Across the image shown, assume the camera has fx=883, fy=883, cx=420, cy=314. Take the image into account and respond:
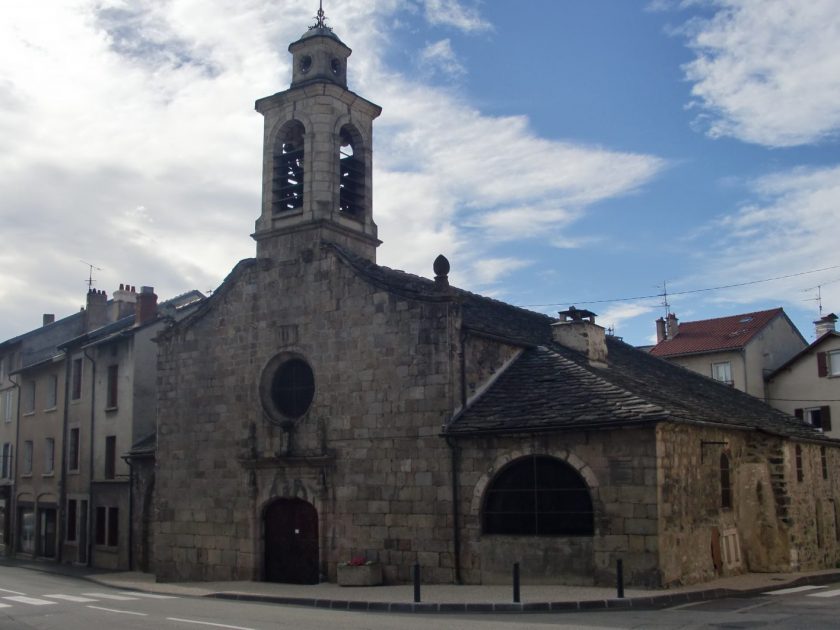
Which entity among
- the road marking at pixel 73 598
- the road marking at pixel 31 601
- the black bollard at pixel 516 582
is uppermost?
the black bollard at pixel 516 582

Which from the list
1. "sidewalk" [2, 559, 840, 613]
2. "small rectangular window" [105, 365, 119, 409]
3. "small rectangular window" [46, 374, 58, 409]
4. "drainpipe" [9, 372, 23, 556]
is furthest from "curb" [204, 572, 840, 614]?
"drainpipe" [9, 372, 23, 556]

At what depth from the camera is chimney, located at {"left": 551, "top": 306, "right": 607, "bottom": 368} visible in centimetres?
2138

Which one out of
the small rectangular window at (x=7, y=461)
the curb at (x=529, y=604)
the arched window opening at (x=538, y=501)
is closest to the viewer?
the curb at (x=529, y=604)

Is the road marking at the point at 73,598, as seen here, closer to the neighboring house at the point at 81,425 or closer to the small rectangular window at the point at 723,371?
the neighboring house at the point at 81,425

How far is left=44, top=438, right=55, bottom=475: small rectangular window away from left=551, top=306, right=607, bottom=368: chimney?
21.1m

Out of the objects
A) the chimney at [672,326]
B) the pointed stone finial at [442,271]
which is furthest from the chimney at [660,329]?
the pointed stone finial at [442,271]

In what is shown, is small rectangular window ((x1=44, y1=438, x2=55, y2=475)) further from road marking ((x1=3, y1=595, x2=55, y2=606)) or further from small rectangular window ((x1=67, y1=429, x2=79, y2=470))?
road marking ((x1=3, y1=595, x2=55, y2=606))

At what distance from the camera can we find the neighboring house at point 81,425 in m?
28.5

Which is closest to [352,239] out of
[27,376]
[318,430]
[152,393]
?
[318,430]

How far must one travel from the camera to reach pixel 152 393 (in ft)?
94.1

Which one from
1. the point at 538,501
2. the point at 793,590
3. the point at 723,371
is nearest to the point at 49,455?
the point at 538,501

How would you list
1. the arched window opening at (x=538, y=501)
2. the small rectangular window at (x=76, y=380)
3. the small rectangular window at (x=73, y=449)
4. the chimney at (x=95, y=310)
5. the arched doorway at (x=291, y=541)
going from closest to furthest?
the arched window opening at (x=538, y=501)
the arched doorway at (x=291, y=541)
the small rectangular window at (x=73, y=449)
the small rectangular window at (x=76, y=380)
the chimney at (x=95, y=310)

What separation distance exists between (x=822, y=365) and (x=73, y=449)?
99.5 ft

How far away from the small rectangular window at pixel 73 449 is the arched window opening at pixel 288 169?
15.2m
